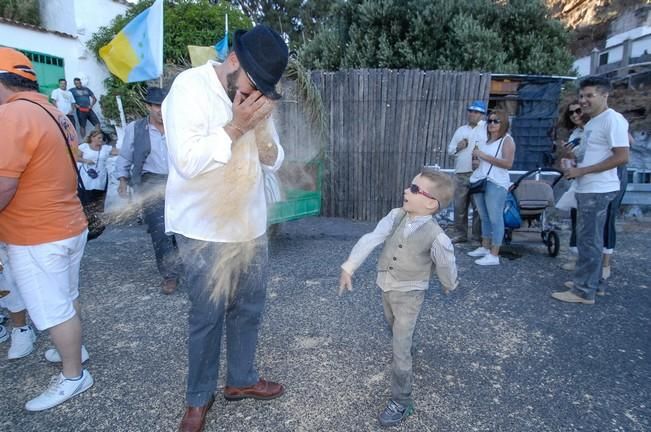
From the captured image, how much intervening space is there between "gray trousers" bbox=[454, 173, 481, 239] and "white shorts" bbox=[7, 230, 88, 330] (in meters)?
4.63

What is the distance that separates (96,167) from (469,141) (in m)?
5.04

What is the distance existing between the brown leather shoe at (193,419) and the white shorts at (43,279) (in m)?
0.93

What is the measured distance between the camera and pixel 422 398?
2725mm

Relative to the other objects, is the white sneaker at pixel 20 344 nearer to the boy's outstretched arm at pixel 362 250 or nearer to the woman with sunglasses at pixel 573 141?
the boy's outstretched arm at pixel 362 250

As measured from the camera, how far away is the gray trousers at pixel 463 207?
5.79 meters

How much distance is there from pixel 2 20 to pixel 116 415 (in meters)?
11.3

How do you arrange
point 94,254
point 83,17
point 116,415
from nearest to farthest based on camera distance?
point 116,415
point 94,254
point 83,17

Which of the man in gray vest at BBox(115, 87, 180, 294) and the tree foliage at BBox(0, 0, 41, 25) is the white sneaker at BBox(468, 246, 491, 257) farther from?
the tree foliage at BBox(0, 0, 41, 25)

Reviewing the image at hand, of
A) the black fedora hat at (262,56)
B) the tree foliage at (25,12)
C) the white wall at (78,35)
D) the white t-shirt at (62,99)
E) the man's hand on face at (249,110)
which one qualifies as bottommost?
the man's hand on face at (249,110)

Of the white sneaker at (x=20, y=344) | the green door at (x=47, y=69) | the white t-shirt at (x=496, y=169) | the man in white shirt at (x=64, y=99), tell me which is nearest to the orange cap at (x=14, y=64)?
the white sneaker at (x=20, y=344)

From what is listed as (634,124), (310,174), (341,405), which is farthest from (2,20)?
(634,124)

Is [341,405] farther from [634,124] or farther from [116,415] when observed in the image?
[634,124]

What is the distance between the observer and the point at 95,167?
6082mm

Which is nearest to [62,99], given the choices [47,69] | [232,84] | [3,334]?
[47,69]
